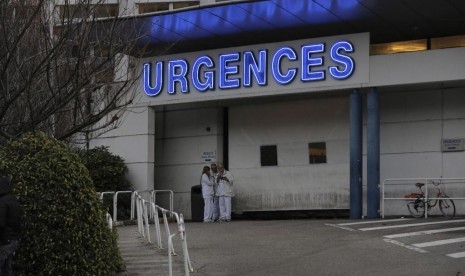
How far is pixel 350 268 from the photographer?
10.0 metres

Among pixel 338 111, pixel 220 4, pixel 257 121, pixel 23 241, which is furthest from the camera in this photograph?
pixel 257 121

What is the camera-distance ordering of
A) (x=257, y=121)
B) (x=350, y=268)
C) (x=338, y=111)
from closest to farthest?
(x=350, y=268), (x=338, y=111), (x=257, y=121)

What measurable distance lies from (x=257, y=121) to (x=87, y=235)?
1319cm

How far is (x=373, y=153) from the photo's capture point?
18.1m

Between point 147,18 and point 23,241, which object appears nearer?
point 23,241

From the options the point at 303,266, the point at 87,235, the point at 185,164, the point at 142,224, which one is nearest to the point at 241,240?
the point at 142,224

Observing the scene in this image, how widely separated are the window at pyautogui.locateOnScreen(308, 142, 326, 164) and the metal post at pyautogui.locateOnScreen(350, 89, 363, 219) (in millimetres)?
2062

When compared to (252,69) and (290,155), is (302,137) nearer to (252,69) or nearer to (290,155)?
(290,155)

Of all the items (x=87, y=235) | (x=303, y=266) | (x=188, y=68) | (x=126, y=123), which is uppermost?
(x=188, y=68)

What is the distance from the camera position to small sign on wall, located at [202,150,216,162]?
2200cm

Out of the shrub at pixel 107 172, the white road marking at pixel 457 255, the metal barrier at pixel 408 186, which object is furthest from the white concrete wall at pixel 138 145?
the white road marking at pixel 457 255

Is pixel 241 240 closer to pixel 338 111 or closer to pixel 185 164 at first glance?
pixel 338 111

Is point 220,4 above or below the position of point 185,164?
above

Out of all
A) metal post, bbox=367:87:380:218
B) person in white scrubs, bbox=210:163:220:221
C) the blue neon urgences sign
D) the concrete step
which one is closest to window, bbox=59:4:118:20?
the concrete step
